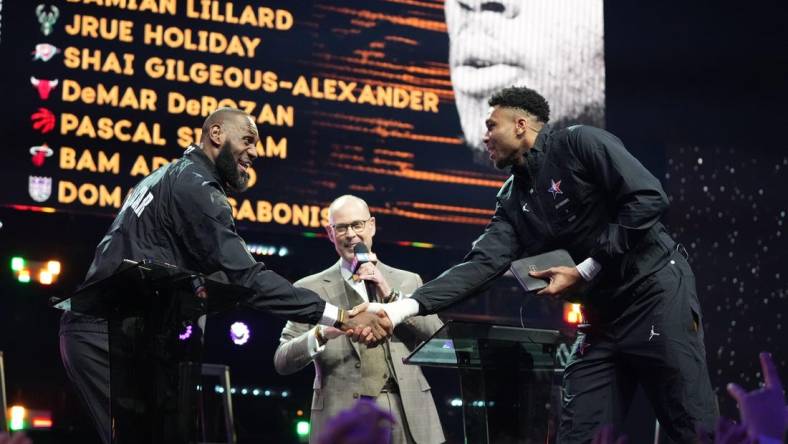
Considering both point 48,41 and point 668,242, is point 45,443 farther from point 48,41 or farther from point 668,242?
point 668,242

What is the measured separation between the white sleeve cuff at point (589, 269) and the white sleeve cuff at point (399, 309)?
678mm

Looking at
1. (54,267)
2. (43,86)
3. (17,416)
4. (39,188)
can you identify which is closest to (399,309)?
(39,188)

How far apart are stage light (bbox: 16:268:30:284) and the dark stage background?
0.04m

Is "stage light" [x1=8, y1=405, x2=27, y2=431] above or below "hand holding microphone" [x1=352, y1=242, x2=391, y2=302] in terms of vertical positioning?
below

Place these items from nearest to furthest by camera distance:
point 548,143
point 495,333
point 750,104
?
point 495,333 → point 548,143 → point 750,104

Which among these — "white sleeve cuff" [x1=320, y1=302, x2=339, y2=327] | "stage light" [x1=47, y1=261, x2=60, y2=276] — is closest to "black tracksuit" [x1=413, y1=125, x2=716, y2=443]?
"white sleeve cuff" [x1=320, y1=302, x2=339, y2=327]

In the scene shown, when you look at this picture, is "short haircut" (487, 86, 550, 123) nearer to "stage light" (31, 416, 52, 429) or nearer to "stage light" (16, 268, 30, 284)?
"stage light" (16, 268, 30, 284)

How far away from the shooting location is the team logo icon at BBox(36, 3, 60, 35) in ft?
18.8

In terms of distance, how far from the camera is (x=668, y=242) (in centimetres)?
312

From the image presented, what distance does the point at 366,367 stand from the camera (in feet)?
12.2

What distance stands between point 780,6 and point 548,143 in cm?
509

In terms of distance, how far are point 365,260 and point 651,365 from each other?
1159 millimetres

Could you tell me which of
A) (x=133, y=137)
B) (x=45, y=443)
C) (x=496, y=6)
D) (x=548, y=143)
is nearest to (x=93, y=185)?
(x=133, y=137)

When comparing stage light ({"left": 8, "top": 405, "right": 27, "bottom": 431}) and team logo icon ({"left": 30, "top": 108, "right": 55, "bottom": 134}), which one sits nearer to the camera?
team logo icon ({"left": 30, "top": 108, "right": 55, "bottom": 134})
